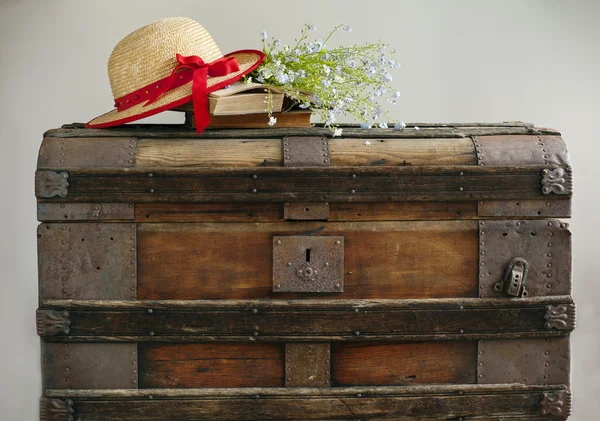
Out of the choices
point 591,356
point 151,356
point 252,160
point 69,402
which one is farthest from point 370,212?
point 591,356

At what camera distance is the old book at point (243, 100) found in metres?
2.44

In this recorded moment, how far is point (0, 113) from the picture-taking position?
3373mm

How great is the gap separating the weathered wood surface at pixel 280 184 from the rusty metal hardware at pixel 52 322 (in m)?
0.35

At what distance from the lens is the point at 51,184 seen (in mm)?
2439

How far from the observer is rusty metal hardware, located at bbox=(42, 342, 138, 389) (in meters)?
2.48

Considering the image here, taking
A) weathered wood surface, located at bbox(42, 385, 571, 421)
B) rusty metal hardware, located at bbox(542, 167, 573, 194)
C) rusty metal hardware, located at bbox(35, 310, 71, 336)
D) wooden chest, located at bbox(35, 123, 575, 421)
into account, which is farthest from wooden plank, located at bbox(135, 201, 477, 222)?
weathered wood surface, located at bbox(42, 385, 571, 421)

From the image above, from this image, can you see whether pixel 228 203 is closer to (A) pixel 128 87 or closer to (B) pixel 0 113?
(A) pixel 128 87

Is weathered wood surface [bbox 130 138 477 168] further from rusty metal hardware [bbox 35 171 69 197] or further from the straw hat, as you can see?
rusty metal hardware [bbox 35 171 69 197]

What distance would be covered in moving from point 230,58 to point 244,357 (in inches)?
37.3

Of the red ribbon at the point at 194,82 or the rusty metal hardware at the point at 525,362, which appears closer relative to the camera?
the red ribbon at the point at 194,82

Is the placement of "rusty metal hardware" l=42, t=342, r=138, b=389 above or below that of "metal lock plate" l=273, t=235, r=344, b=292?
below

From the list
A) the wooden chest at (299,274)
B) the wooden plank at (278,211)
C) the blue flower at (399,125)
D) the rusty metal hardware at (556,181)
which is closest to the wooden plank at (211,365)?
the wooden chest at (299,274)

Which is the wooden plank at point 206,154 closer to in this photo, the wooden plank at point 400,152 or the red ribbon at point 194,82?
the red ribbon at point 194,82

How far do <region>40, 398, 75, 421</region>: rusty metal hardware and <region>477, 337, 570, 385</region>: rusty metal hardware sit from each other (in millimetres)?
1292
